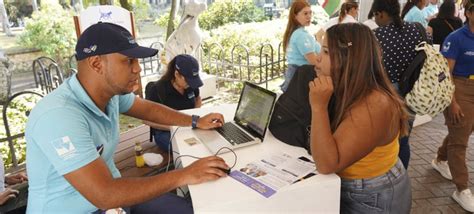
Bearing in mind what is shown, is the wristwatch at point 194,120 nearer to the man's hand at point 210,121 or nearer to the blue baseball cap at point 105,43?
the man's hand at point 210,121

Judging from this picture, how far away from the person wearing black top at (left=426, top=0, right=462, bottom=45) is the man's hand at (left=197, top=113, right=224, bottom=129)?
339 cm

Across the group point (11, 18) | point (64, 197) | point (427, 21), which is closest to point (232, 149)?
point (64, 197)

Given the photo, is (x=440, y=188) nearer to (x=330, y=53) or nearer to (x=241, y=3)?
(x=330, y=53)

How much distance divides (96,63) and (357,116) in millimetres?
1075

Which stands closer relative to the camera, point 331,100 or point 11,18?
point 331,100

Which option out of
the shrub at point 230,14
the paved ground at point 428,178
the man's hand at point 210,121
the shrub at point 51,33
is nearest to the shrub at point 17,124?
the shrub at point 51,33

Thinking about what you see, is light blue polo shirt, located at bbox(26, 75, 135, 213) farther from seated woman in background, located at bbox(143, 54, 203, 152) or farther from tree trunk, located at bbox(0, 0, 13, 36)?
tree trunk, located at bbox(0, 0, 13, 36)

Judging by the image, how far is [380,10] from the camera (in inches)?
102

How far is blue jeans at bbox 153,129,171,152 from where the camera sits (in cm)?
240

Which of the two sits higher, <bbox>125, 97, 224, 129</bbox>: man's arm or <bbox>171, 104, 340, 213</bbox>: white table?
<bbox>125, 97, 224, 129</bbox>: man's arm

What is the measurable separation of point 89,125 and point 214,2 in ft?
20.3

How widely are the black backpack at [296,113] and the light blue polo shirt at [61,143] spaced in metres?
0.84

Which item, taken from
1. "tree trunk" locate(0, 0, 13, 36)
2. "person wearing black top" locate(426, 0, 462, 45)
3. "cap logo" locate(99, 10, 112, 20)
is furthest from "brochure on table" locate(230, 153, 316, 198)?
"tree trunk" locate(0, 0, 13, 36)

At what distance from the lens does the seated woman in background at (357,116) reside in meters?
1.35
